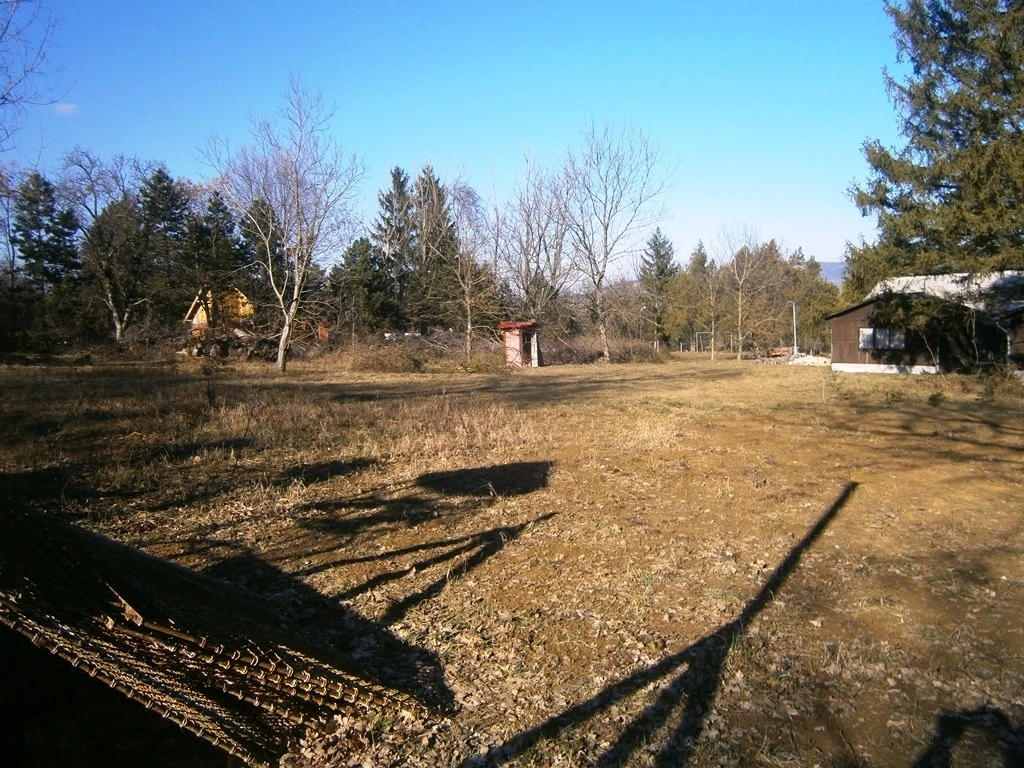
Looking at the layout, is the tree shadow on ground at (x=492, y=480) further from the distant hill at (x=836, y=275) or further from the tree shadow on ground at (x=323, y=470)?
the distant hill at (x=836, y=275)

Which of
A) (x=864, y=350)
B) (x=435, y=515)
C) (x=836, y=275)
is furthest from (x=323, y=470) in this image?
(x=836, y=275)

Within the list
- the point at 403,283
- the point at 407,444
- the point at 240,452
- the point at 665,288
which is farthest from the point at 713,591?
the point at 665,288

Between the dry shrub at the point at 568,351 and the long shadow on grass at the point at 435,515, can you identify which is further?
the dry shrub at the point at 568,351

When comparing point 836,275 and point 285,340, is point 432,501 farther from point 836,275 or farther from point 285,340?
point 836,275

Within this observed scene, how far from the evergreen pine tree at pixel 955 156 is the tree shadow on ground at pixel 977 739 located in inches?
751

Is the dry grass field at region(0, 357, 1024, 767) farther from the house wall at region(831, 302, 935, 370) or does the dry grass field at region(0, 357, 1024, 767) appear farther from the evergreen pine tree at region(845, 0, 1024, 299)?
the house wall at region(831, 302, 935, 370)

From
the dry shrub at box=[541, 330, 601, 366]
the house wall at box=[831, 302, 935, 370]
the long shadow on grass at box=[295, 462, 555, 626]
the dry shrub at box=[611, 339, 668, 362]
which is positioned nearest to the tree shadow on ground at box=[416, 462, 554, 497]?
the long shadow on grass at box=[295, 462, 555, 626]

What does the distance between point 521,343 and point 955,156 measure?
20.9 metres

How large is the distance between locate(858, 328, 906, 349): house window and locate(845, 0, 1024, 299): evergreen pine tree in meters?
10.7

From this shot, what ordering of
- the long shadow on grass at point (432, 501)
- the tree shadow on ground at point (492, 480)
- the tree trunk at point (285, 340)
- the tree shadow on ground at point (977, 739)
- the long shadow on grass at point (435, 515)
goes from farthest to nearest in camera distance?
the tree trunk at point (285, 340) < the tree shadow on ground at point (492, 480) < the long shadow on grass at point (432, 501) < the long shadow on grass at point (435, 515) < the tree shadow on ground at point (977, 739)

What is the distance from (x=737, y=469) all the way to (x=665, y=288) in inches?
2156

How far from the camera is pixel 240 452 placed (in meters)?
10.0

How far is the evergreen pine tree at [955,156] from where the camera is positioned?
61.0ft

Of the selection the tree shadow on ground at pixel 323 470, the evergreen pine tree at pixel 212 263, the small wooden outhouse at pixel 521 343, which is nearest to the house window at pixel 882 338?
the small wooden outhouse at pixel 521 343
